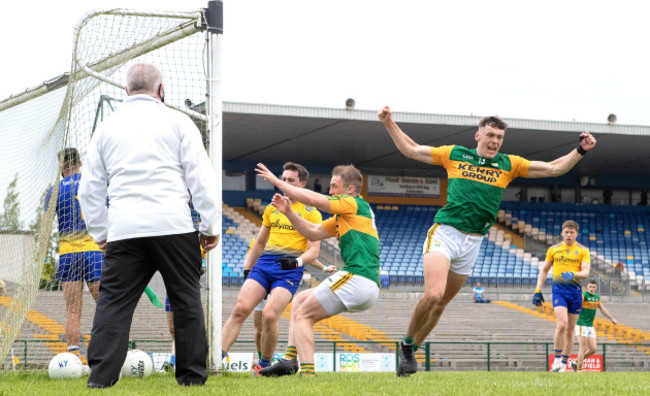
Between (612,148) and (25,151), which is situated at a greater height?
(612,148)

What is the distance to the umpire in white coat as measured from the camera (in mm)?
5148

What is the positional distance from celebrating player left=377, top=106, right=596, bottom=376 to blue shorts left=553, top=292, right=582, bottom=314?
602 cm

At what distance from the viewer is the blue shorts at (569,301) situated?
42.9ft

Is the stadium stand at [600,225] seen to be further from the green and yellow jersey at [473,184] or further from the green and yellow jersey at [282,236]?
the green and yellow jersey at [473,184]

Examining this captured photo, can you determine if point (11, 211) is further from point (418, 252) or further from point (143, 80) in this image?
point (418, 252)

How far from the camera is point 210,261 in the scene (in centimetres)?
739

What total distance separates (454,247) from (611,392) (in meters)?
2.37

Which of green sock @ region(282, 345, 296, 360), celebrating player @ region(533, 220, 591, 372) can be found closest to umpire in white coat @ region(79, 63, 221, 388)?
green sock @ region(282, 345, 296, 360)

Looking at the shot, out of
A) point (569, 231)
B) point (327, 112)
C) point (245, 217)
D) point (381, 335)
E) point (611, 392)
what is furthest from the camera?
point (245, 217)

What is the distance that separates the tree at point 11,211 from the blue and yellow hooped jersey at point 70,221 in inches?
39.1

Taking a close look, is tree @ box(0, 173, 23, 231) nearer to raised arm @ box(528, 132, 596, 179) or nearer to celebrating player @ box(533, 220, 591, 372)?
raised arm @ box(528, 132, 596, 179)

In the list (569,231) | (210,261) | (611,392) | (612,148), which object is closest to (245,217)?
(612,148)

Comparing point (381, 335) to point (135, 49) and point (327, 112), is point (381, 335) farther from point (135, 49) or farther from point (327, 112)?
point (135, 49)

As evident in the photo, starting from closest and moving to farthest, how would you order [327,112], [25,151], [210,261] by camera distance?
[210,261]
[25,151]
[327,112]
